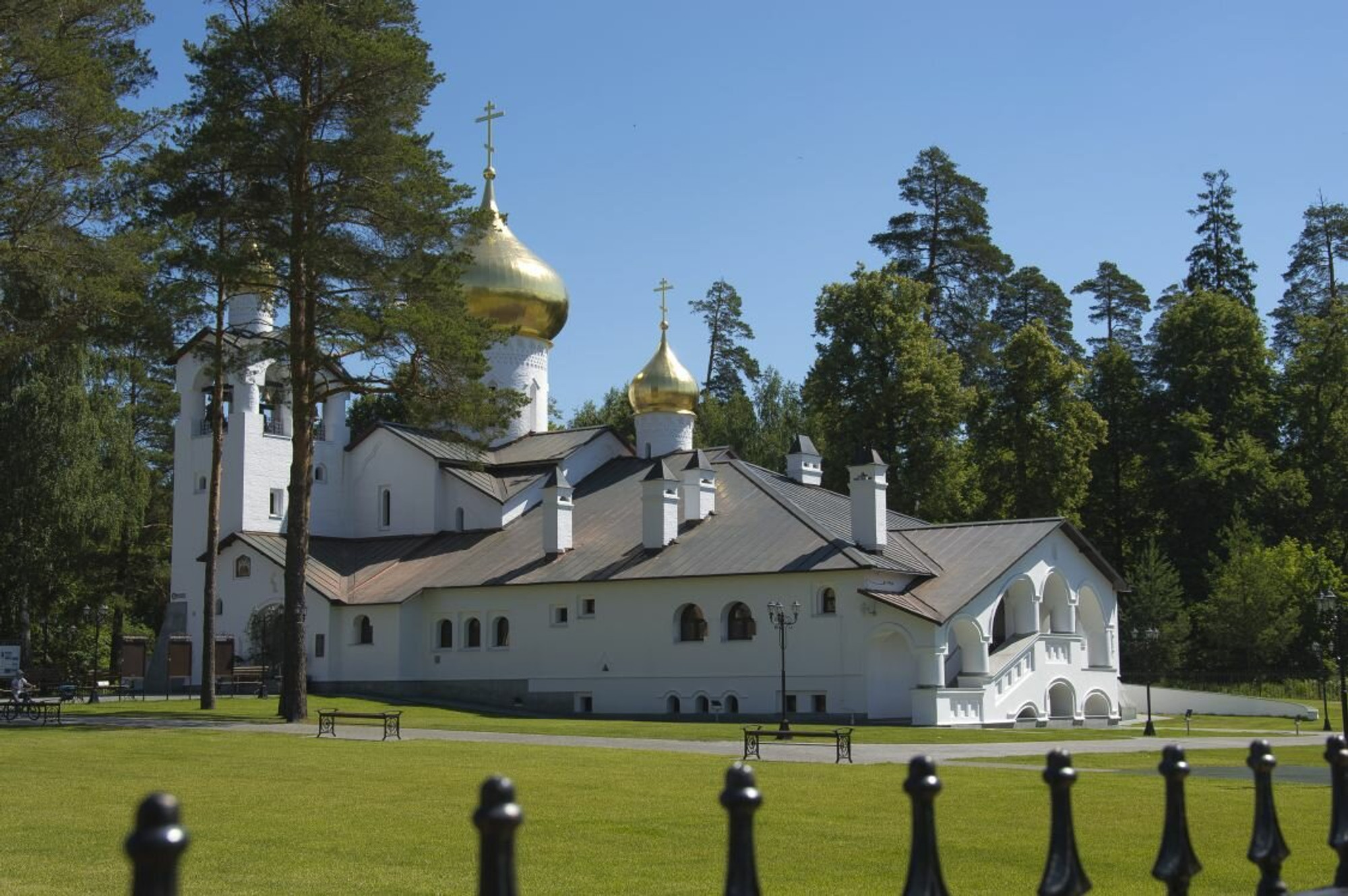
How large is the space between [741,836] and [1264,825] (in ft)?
8.17

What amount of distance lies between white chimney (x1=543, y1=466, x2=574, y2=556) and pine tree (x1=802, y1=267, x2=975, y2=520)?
42.5 feet

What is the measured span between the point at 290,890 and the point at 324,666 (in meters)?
37.3

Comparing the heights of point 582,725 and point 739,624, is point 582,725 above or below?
below

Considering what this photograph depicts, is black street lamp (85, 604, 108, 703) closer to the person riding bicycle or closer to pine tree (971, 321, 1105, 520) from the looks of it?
the person riding bicycle

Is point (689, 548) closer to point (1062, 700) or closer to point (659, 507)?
point (659, 507)

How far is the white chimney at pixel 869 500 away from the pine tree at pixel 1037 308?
3174 centimetres

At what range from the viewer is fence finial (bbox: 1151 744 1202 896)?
14.8ft

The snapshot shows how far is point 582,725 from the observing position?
34.2 meters

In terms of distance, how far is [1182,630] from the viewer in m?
49.9

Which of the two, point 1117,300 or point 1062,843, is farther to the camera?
point 1117,300

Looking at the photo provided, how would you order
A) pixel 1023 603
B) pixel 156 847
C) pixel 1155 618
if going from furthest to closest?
1. pixel 1155 618
2. pixel 1023 603
3. pixel 156 847

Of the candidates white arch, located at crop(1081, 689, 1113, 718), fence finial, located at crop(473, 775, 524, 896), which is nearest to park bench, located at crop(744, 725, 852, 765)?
white arch, located at crop(1081, 689, 1113, 718)

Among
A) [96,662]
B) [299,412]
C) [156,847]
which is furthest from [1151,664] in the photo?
[156,847]

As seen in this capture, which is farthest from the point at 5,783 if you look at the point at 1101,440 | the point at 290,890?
the point at 1101,440
